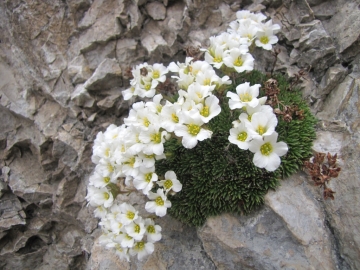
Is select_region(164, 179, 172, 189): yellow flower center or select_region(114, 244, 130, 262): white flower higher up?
select_region(164, 179, 172, 189): yellow flower center

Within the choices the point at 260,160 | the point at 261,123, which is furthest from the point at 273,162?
the point at 261,123

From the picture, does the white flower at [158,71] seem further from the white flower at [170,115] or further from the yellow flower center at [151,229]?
the yellow flower center at [151,229]

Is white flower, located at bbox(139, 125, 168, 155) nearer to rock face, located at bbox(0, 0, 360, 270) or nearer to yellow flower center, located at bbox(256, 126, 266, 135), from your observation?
yellow flower center, located at bbox(256, 126, 266, 135)

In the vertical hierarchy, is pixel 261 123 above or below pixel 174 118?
above

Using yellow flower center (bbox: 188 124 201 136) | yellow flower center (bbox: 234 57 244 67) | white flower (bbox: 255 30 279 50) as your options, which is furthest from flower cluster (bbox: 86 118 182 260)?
white flower (bbox: 255 30 279 50)

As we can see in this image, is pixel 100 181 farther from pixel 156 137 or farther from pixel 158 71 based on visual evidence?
pixel 158 71
